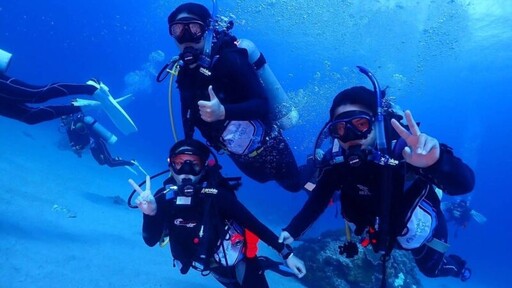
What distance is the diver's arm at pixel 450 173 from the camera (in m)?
2.98

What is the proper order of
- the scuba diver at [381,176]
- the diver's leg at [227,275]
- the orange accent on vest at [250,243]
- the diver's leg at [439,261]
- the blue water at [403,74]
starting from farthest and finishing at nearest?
1. the blue water at [403,74]
2. the diver's leg at [227,275]
3. the orange accent on vest at [250,243]
4. the diver's leg at [439,261]
5. the scuba diver at [381,176]

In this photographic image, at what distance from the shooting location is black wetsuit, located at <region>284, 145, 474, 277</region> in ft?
Result: 9.98

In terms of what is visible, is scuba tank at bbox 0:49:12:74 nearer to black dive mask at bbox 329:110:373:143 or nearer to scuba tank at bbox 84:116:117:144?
scuba tank at bbox 84:116:117:144

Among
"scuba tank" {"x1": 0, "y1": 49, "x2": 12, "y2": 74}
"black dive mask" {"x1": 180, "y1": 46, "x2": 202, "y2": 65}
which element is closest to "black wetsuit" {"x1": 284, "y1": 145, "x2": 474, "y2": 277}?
"black dive mask" {"x1": 180, "y1": 46, "x2": 202, "y2": 65}

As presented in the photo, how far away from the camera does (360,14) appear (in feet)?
122

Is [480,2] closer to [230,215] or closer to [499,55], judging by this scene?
[499,55]

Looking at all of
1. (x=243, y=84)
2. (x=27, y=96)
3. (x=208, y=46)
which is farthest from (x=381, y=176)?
(x=27, y=96)

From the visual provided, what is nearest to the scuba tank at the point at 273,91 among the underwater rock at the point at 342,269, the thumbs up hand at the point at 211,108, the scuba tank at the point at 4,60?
the thumbs up hand at the point at 211,108

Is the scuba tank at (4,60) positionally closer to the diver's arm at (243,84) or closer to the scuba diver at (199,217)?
the scuba diver at (199,217)

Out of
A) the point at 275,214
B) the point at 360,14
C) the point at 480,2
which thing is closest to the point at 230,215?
the point at 275,214

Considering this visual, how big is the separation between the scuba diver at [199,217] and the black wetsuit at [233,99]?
546 millimetres

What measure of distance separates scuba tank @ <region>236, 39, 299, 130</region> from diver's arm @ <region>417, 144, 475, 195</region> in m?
2.88

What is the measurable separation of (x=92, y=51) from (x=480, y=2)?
385 ft

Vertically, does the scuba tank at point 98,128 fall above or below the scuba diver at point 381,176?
above
